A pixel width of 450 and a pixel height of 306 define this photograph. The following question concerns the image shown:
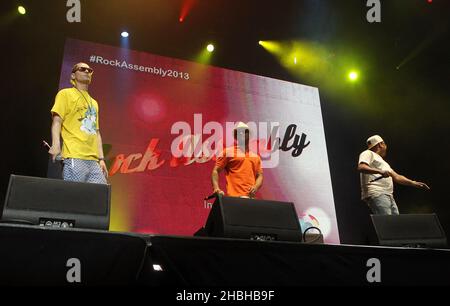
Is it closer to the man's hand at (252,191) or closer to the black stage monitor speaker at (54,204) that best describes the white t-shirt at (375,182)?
the man's hand at (252,191)

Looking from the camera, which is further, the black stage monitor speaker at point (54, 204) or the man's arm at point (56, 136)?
the man's arm at point (56, 136)

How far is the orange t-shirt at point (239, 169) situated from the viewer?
372 centimetres

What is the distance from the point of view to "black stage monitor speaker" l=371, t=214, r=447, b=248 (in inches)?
108

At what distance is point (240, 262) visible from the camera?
74.0 inches

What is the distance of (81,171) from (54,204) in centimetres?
84

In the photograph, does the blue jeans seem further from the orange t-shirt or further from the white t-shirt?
the orange t-shirt

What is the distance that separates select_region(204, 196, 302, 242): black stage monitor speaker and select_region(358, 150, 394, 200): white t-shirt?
1996 mm

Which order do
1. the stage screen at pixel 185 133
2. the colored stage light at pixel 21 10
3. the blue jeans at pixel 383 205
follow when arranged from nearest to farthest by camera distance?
the blue jeans at pixel 383 205
the stage screen at pixel 185 133
the colored stage light at pixel 21 10

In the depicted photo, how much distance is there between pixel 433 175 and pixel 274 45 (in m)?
2.66

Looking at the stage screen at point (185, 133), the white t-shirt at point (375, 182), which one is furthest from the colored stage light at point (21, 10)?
the white t-shirt at point (375, 182)

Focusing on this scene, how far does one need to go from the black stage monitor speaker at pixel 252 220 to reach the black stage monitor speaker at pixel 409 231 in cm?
74

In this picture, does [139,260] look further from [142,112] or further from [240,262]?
[142,112]

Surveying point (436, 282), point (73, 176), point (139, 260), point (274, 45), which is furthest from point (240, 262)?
point (274, 45)

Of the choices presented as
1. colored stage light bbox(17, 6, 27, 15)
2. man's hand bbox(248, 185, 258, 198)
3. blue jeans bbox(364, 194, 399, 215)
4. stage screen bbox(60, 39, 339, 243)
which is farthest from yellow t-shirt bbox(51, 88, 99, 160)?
blue jeans bbox(364, 194, 399, 215)
